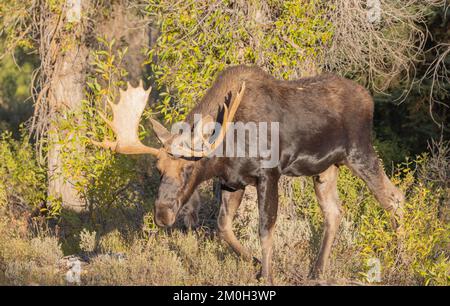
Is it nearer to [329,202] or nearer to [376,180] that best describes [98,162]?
[329,202]

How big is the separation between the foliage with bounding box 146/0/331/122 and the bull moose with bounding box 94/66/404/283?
0.97m

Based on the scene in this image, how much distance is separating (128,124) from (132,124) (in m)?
0.05

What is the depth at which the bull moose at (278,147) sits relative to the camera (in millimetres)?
8555

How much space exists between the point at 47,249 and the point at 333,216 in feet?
12.0

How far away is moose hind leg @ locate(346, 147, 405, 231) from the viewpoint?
9.73 metres

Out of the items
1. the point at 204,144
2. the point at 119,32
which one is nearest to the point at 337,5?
the point at 204,144

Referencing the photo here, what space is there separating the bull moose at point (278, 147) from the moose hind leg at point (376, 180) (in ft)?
0.04

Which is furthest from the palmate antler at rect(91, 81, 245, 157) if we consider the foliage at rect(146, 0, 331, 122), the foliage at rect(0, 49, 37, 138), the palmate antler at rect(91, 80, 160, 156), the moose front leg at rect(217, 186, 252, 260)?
the foliage at rect(0, 49, 37, 138)

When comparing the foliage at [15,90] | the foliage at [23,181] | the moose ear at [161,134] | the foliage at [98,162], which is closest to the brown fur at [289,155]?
the moose ear at [161,134]

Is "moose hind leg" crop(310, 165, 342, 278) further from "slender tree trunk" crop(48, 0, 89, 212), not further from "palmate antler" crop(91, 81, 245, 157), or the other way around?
"slender tree trunk" crop(48, 0, 89, 212)

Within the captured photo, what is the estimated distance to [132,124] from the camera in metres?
8.70

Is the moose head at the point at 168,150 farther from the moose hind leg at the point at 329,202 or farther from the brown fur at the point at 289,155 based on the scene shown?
the moose hind leg at the point at 329,202

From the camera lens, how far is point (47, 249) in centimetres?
1014
